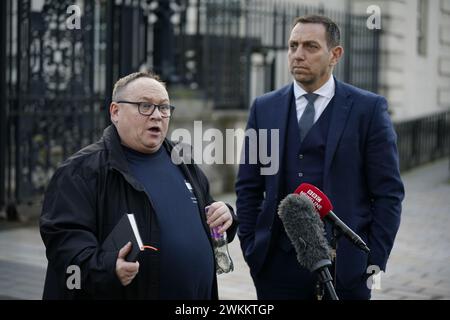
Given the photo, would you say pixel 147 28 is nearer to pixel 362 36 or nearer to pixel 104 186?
pixel 362 36

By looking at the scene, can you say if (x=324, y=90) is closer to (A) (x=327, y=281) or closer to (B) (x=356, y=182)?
(B) (x=356, y=182)

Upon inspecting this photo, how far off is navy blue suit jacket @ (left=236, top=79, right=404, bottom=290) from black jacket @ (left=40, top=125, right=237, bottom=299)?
99 cm

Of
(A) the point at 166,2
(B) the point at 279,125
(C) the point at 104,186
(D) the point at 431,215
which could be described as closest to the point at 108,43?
(A) the point at 166,2

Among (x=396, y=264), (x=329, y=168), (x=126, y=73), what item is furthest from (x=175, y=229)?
(x=126, y=73)

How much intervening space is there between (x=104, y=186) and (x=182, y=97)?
8.56 m

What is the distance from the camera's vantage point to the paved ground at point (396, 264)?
7.04m

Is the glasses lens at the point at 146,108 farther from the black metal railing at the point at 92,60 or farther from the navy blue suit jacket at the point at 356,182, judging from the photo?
the black metal railing at the point at 92,60

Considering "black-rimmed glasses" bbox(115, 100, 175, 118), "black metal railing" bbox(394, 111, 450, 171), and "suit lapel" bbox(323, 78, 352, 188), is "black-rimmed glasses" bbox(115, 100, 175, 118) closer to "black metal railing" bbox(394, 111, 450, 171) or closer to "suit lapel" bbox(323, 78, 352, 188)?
"suit lapel" bbox(323, 78, 352, 188)

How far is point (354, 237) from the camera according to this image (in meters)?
3.48

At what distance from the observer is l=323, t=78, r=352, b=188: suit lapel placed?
13.6 ft

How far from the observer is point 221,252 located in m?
3.93

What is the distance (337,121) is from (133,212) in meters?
1.30

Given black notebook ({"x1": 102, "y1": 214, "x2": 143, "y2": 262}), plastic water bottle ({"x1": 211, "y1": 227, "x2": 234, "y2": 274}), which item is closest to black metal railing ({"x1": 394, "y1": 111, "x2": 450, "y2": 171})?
plastic water bottle ({"x1": 211, "y1": 227, "x2": 234, "y2": 274})

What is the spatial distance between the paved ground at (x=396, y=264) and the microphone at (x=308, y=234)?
356 centimetres
